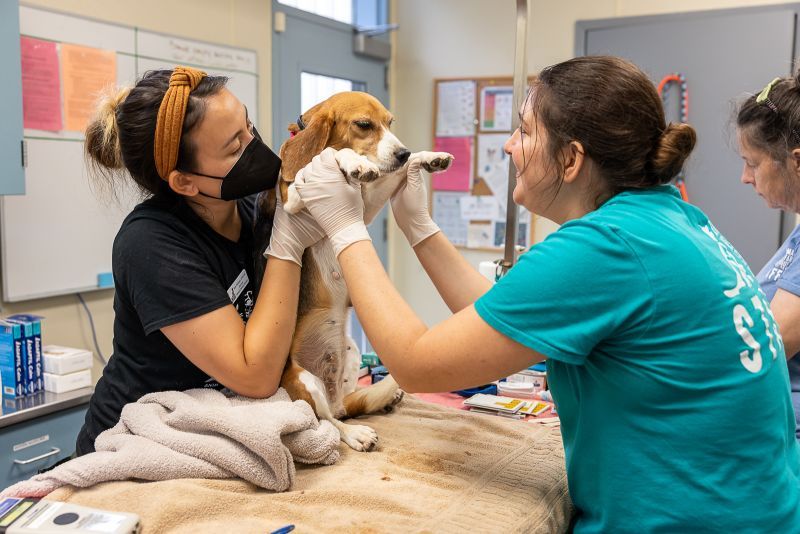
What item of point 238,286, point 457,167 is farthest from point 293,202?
point 457,167

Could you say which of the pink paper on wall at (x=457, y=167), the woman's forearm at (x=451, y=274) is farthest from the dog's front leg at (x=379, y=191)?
the pink paper on wall at (x=457, y=167)

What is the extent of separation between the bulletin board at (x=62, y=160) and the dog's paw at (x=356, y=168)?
1.28 metres

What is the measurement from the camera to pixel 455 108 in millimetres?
4156

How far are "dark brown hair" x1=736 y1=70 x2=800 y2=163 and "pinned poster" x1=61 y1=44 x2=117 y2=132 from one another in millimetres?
2171

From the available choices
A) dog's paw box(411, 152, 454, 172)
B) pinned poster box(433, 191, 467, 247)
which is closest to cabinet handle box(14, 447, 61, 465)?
dog's paw box(411, 152, 454, 172)

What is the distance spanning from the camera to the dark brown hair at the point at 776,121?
1.64 metres

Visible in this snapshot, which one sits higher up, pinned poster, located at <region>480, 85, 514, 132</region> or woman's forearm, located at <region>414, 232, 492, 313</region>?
pinned poster, located at <region>480, 85, 514, 132</region>

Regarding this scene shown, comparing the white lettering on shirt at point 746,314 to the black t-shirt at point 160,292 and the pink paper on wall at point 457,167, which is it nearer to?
the black t-shirt at point 160,292

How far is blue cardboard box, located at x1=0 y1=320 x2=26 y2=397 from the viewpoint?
2293 millimetres

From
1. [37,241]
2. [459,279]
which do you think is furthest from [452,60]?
[459,279]

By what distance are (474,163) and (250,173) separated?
284 centimetres

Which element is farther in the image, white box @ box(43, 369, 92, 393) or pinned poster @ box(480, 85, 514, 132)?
pinned poster @ box(480, 85, 514, 132)

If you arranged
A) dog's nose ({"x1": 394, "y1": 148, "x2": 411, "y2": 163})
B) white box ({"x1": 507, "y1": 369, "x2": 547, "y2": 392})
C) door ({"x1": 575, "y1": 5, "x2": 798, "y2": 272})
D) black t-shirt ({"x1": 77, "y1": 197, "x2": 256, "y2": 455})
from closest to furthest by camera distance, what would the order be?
black t-shirt ({"x1": 77, "y1": 197, "x2": 256, "y2": 455}) → dog's nose ({"x1": 394, "y1": 148, "x2": 411, "y2": 163}) → white box ({"x1": 507, "y1": 369, "x2": 547, "y2": 392}) → door ({"x1": 575, "y1": 5, "x2": 798, "y2": 272})

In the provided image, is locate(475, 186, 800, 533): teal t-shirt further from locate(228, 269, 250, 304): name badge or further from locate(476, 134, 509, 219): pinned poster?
locate(476, 134, 509, 219): pinned poster
